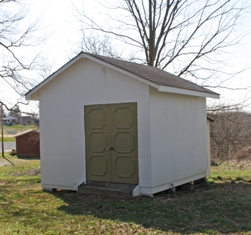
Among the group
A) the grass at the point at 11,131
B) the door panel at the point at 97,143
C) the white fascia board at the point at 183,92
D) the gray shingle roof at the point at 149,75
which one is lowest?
the grass at the point at 11,131

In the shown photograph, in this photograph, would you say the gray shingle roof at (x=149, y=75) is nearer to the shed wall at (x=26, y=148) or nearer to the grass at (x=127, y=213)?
the grass at (x=127, y=213)

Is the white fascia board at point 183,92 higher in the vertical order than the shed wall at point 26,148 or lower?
higher

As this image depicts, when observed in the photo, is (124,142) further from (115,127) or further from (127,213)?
(127,213)

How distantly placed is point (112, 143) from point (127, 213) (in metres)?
2.24

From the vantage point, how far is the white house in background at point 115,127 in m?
8.70

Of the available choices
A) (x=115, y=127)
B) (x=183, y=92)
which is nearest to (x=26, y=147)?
(x=115, y=127)

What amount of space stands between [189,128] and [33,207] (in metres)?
4.65

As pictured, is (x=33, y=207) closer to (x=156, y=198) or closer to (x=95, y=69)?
(x=156, y=198)

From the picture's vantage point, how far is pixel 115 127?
9.06 meters

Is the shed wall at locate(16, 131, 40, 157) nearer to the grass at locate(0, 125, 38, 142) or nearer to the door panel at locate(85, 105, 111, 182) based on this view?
the grass at locate(0, 125, 38, 142)

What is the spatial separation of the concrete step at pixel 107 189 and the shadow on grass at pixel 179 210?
0.17 m

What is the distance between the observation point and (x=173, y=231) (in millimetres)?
6062

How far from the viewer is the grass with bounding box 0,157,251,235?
247 inches

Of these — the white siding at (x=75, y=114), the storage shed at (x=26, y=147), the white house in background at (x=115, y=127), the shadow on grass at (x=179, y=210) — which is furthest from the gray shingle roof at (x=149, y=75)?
the storage shed at (x=26, y=147)
